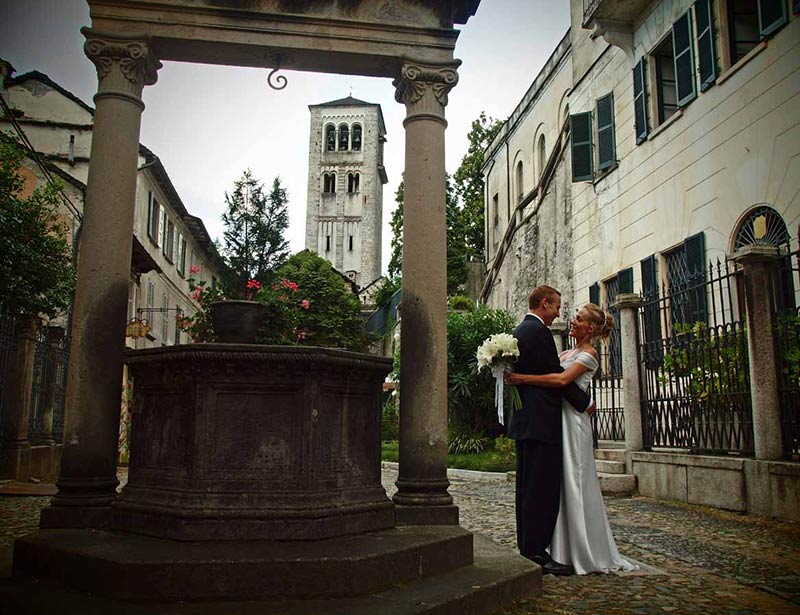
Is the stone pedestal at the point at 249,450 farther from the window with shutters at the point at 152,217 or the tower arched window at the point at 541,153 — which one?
the window with shutters at the point at 152,217

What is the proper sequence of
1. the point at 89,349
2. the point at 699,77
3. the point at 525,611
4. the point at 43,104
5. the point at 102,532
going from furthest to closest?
the point at 43,104
the point at 699,77
the point at 89,349
the point at 102,532
the point at 525,611

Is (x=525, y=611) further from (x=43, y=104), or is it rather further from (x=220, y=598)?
(x=43, y=104)

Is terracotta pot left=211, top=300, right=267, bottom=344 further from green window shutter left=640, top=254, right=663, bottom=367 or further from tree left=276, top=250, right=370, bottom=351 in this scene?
A: tree left=276, top=250, right=370, bottom=351

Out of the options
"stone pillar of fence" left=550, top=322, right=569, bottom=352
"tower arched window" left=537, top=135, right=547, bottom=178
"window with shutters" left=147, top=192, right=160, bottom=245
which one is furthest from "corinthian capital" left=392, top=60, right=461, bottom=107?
"window with shutters" left=147, top=192, right=160, bottom=245

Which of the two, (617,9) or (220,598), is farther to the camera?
(617,9)

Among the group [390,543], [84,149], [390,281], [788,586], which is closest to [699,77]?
[788,586]

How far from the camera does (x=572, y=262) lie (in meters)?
18.2

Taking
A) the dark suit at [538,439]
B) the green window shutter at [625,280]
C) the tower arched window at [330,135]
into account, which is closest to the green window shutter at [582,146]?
the green window shutter at [625,280]

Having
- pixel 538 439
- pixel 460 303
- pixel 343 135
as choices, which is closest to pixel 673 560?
pixel 538 439

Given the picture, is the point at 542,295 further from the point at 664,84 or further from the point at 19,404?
the point at 664,84

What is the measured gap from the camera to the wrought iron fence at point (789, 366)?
725 cm

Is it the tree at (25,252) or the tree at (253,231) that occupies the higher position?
the tree at (253,231)

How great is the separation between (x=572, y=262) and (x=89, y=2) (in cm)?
1431

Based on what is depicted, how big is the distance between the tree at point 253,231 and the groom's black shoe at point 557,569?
38057mm
